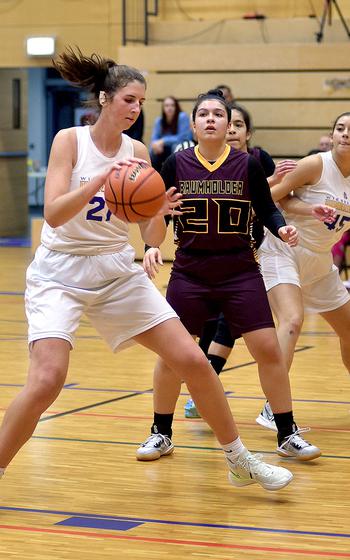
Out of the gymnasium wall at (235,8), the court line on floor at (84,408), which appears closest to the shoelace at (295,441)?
the court line on floor at (84,408)

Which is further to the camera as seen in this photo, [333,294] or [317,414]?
[317,414]

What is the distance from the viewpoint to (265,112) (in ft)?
49.5

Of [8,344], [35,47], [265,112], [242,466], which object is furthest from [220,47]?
[242,466]

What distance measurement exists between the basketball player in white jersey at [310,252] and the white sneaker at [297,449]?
0.51 metres

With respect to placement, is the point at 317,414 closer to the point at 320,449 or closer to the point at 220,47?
the point at 320,449

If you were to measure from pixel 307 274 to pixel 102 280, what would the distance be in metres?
1.68

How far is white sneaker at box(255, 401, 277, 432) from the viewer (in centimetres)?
553

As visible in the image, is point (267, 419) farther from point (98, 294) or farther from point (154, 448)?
point (98, 294)

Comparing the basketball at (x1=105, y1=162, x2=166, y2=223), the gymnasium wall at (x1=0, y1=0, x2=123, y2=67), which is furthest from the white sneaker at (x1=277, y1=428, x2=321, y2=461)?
the gymnasium wall at (x1=0, y1=0, x2=123, y2=67)

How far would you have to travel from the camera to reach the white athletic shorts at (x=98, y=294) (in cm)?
412

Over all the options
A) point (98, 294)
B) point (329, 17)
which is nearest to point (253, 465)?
point (98, 294)

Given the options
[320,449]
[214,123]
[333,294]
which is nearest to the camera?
[214,123]

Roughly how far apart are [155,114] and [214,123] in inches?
426

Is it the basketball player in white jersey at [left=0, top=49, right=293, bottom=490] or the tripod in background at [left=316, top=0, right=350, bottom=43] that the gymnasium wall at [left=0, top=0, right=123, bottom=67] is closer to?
the tripod in background at [left=316, top=0, right=350, bottom=43]
